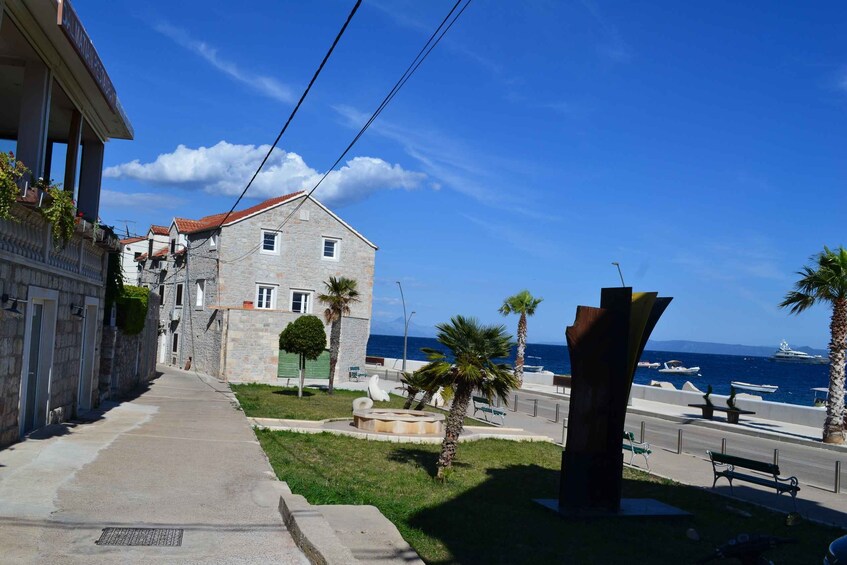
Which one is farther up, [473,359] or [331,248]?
[331,248]

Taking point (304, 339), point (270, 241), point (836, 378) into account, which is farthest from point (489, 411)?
point (270, 241)

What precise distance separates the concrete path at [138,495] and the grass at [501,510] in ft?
3.16

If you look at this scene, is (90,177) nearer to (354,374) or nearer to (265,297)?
(265,297)

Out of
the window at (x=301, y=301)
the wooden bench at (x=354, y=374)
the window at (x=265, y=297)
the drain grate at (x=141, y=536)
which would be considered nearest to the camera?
the drain grate at (x=141, y=536)

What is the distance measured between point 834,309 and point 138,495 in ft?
80.9

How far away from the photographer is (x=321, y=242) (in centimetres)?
4309

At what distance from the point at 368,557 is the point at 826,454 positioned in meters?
20.7

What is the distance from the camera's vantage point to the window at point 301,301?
42500 mm

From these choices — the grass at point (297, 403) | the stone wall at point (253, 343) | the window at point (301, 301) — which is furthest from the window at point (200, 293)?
the grass at point (297, 403)

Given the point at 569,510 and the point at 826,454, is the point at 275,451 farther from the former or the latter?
the point at 826,454

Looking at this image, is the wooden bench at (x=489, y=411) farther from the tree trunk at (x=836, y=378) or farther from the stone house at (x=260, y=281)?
the stone house at (x=260, y=281)

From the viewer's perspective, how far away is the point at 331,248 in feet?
143

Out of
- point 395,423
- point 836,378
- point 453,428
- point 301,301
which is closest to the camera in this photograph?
point 453,428

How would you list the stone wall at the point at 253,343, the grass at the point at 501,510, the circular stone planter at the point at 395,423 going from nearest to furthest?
the grass at the point at 501,510
the circular stone planter at the point at 395,423
the stone wall at the point at 253,343
